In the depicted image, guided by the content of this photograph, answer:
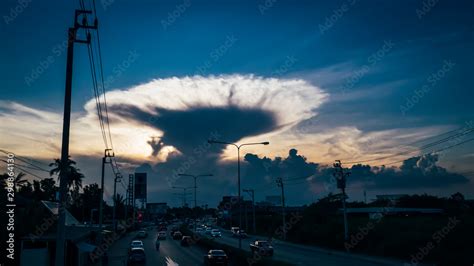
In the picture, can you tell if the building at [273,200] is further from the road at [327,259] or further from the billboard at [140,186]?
the road at [327,259]

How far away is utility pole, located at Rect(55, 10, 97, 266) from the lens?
1475cm

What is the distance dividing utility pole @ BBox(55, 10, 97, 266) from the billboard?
53007 mm

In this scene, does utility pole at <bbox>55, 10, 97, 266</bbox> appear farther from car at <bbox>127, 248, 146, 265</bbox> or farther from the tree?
the tree

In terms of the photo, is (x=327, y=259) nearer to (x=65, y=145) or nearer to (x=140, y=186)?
(x=65, y=145)

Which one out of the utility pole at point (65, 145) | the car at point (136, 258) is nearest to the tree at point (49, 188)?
the car at point (136, 258)

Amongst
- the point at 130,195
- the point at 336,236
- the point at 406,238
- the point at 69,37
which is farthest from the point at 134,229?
the point at 69,37

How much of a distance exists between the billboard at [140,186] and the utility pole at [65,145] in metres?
53.0

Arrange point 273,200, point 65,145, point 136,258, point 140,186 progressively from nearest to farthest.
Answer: point 65,145 < point 136,258 < point 140,186 < point 273,200

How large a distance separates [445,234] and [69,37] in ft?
116

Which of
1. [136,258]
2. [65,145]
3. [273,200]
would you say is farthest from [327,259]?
[273,200]

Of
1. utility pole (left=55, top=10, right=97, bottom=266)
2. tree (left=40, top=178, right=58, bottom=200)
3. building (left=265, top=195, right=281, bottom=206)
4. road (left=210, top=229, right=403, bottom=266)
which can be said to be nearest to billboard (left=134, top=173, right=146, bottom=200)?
tree (left=40, top=178, right=58, bottom=200)

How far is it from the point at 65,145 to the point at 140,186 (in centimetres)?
5446

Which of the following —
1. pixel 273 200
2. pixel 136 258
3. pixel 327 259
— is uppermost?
pixel 273 200

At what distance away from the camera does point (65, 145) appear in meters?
15.5
